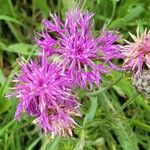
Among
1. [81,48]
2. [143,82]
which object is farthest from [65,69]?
[143,82]

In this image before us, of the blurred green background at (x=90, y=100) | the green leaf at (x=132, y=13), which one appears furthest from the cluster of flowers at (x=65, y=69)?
the green leaf at (x=132, y=13)

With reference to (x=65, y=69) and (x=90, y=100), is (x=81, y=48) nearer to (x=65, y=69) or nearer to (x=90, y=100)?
(x=65, y=69)

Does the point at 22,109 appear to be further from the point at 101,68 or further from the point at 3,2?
the point at 3,2

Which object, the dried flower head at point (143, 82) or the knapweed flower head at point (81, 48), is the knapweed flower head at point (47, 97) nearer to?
the knapweed flower head at point (81, 48)

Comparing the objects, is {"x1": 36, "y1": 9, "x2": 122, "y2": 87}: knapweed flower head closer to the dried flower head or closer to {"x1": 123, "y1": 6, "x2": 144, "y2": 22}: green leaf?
the dried flower head

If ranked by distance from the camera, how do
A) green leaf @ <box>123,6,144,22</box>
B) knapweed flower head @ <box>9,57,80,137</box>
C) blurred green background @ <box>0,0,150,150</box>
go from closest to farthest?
knapweed flower head @ <box>9,57,80,137</box> → blurred green background @ <box>0,0,150,150</box> → green leaf @ <box>123,6,144,22</box>

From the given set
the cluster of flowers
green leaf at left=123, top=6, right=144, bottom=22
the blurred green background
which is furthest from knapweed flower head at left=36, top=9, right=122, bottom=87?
green leaf at left=123, top=6, right=144, bottom=22

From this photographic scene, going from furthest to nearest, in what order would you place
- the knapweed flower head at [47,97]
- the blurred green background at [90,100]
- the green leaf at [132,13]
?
1. the green leaf at [132,13]
2. the blurred green background at [90,100]
3. the knapweed flower head at [47,97]
